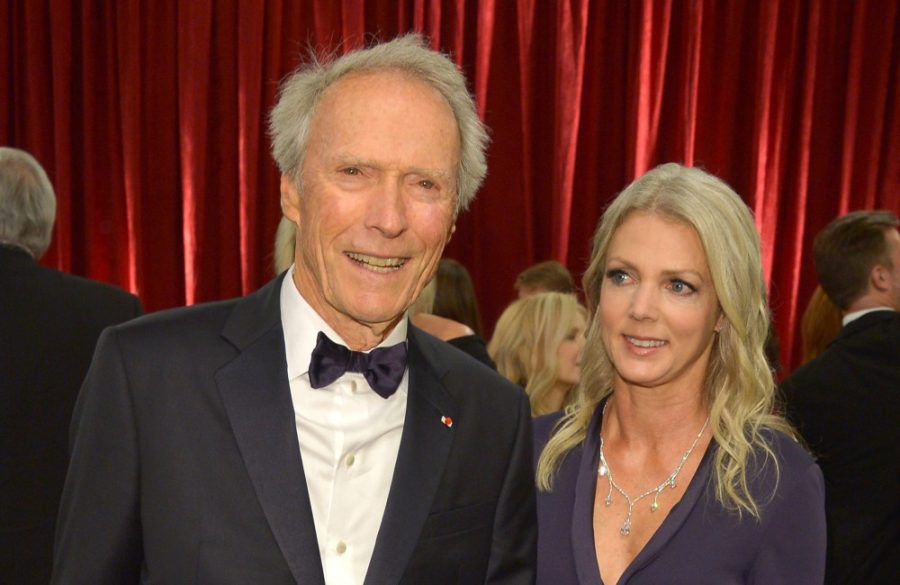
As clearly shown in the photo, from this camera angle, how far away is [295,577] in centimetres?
154

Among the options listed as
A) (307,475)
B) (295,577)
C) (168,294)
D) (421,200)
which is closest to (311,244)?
(421,200)

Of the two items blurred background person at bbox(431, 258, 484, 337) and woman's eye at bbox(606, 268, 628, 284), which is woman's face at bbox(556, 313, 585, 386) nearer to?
blurred background person at bbox(431, 258, 484, 337)

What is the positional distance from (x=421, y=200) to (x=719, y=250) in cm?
77

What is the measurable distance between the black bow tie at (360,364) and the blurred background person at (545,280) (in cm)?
345

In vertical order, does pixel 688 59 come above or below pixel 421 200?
above

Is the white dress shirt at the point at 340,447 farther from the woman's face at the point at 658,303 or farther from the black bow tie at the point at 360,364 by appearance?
the woman's face at the point at 658,303

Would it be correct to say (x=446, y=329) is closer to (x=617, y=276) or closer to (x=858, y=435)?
(x=858, y=435)

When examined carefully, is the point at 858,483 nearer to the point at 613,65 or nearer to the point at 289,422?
the point at 289,422

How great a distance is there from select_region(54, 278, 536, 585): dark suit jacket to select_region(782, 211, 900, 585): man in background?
208 cm

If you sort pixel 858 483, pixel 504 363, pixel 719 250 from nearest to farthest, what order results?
pixel 719 250
pixel 858 483
pixel 504 363

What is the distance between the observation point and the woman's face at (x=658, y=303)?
2.17 meters

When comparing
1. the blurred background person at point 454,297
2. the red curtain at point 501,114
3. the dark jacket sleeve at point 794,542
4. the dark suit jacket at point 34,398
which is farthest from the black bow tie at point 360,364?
the red curtain at point 501,114

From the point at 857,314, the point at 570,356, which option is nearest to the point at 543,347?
the point at 570,356

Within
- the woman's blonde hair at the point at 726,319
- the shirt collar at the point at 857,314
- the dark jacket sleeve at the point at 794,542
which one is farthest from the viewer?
the shirt collar at the point at 857,314
